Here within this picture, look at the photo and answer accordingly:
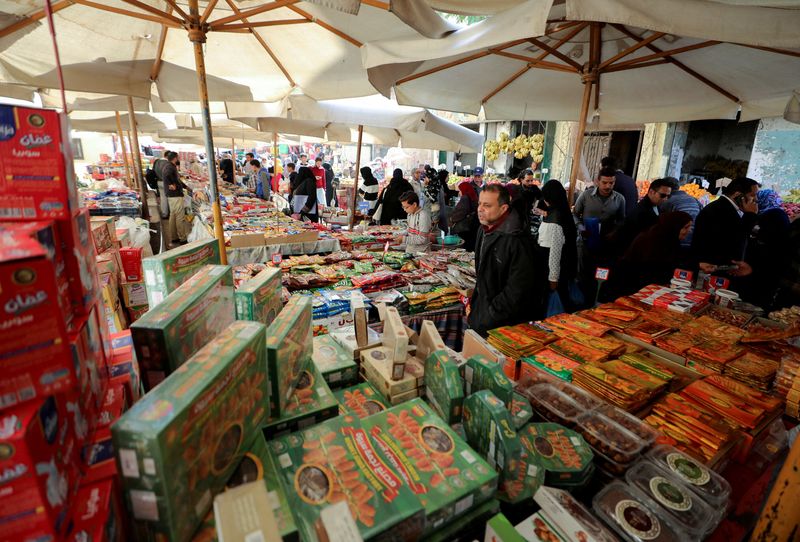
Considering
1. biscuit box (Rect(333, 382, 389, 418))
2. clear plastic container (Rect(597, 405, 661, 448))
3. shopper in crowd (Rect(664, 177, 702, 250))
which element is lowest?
clear plastic container (Rect(597, 405, 661, 448))

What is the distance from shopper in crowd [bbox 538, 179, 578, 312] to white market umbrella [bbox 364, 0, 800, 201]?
4.37ft

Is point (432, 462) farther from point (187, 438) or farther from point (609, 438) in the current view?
point (609, 438)

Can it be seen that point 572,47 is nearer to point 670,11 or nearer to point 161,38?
point 670,11

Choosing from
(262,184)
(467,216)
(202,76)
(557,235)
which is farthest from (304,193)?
(557,235)

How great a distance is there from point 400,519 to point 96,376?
99 centimetres

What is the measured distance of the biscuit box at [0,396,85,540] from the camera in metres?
0.69

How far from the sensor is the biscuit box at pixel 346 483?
995 millimetres

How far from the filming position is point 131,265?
3.18m

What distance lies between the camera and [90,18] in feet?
12.4

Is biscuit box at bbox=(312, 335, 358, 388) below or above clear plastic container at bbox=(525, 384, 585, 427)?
above

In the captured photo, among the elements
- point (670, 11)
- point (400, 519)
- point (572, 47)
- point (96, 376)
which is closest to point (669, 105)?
point (572, 47)

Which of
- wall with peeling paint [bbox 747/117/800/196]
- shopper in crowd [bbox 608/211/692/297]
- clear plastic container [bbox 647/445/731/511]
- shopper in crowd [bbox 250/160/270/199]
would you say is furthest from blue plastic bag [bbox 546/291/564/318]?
shopper in crowd [bbox 250/160/270/199]

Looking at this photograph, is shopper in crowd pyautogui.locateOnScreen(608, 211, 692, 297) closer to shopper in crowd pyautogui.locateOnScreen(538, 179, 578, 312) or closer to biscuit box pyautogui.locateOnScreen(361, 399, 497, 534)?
shopper in crowd pyautogui.locateOnScreen(538, 179, 578, 312)

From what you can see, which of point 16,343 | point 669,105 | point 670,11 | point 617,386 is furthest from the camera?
point 669,105
